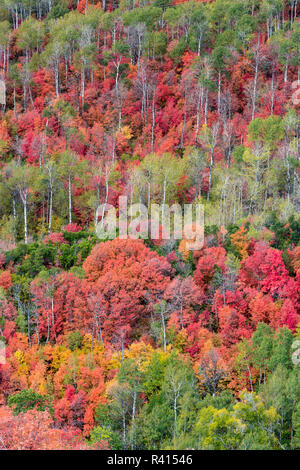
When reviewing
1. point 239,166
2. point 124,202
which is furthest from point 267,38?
point 124,202

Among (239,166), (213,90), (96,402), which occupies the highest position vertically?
(213,90)

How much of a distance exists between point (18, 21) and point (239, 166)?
59125mm

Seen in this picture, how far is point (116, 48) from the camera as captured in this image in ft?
250

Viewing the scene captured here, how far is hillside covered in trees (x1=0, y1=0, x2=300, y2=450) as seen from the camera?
35969 mm

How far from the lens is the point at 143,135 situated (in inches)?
2680

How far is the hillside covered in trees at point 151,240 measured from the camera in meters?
36.0

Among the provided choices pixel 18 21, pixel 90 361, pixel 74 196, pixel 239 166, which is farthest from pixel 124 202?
pixel 18 21

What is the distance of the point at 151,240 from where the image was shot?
50719mm

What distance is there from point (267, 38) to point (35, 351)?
56720 millimetres

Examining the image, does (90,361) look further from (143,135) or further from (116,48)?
(116,48)

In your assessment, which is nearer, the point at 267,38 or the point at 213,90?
the point at 213,90
